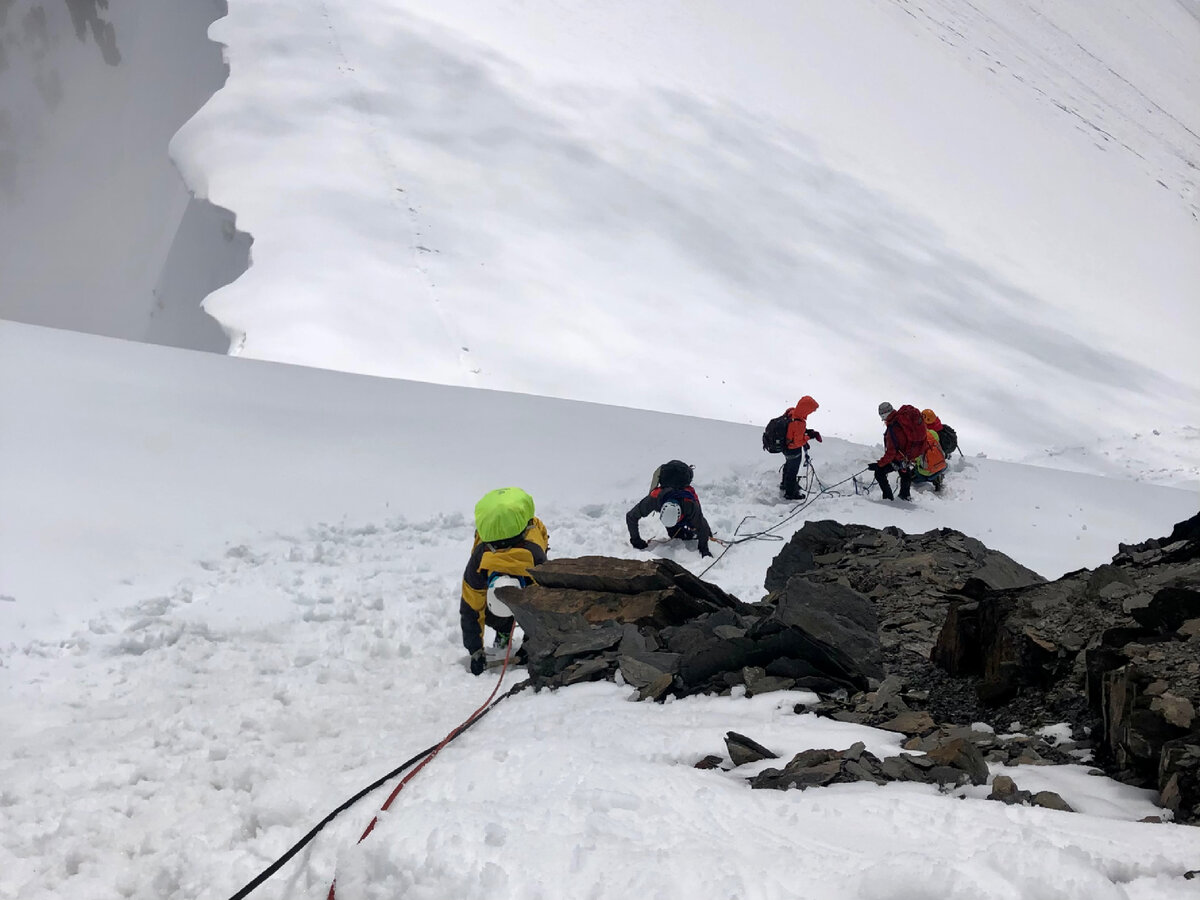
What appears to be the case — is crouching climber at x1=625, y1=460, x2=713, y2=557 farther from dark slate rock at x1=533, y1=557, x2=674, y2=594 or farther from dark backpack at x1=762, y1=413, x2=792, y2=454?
dark slate rock at x1=533, y1=557, x2=674, y2=594

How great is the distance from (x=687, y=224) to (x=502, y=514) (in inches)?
883

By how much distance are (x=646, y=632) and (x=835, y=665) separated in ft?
4.40

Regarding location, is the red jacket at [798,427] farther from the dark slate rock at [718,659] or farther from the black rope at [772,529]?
the dark slate rock at [718,659]

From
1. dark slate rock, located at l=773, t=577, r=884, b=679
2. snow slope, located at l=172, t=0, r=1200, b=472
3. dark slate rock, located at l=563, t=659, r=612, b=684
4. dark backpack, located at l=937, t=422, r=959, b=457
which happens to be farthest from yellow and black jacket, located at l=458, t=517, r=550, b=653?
snow slope, located at l=172, t=0, r=1200, b=472

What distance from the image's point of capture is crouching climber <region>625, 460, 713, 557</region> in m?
8.53

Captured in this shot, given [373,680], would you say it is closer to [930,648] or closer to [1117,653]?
[930,648]

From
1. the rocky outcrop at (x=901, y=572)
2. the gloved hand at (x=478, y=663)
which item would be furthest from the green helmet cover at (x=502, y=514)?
the rocky outcrop at (x=901, y=572)

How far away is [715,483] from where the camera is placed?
10.6 metres

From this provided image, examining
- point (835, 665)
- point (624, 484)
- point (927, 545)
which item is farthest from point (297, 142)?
point (835, 665)

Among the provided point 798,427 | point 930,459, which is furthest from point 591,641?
point 930,459

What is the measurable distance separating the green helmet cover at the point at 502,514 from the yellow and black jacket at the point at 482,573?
67 millimetres

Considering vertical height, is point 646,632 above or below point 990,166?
below

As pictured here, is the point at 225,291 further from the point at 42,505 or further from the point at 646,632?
the point at 646,632

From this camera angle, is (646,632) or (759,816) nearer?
(759,816)
